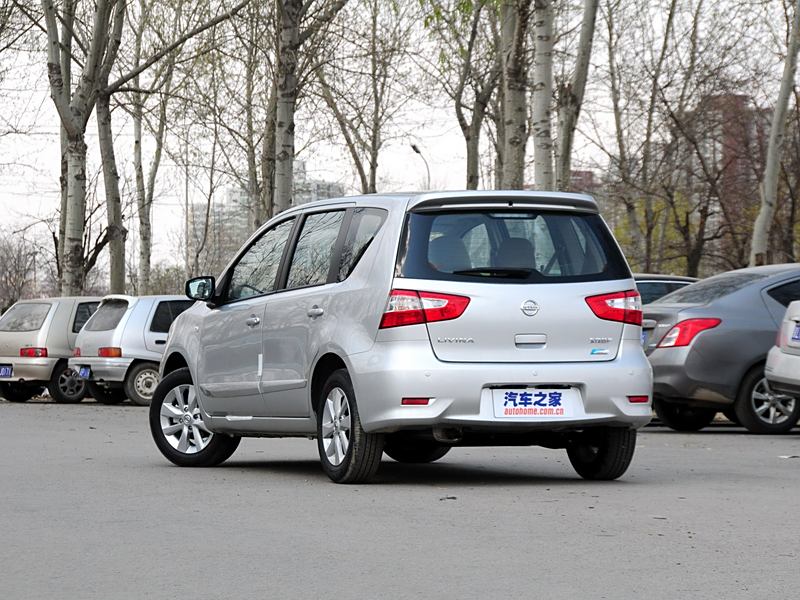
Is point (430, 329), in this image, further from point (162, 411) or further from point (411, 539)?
point (162, 411)

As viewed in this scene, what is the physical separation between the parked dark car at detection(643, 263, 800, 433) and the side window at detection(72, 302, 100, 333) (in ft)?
40.2

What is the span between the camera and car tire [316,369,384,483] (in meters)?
9.05

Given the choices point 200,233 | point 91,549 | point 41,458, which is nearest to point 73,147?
point 41,458

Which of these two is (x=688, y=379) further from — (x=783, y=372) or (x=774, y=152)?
(x=774, y=152)

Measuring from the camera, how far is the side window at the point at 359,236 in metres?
9.27

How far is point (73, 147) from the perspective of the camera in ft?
103

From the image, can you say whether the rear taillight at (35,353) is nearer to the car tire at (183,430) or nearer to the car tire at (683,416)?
the car tire at (683,416)

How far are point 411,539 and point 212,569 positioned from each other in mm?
1162

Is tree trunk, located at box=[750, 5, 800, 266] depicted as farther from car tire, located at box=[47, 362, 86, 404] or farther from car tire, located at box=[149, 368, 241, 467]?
car tire, located at box=[149, 368, 241, 467]

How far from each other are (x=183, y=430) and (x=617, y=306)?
378cm

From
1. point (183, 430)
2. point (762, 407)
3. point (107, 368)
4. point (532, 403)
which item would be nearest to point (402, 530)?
point (532, 403)

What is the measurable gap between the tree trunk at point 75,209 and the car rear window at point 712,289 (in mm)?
18531

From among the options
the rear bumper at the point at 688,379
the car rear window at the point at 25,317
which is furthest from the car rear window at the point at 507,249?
the car rear window at the point at 25,317

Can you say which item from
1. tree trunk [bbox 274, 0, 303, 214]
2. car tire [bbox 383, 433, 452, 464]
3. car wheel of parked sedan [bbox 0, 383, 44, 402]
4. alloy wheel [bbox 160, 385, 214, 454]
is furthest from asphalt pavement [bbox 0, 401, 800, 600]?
tree trunk [bbox 274, 0, 303, 214]
